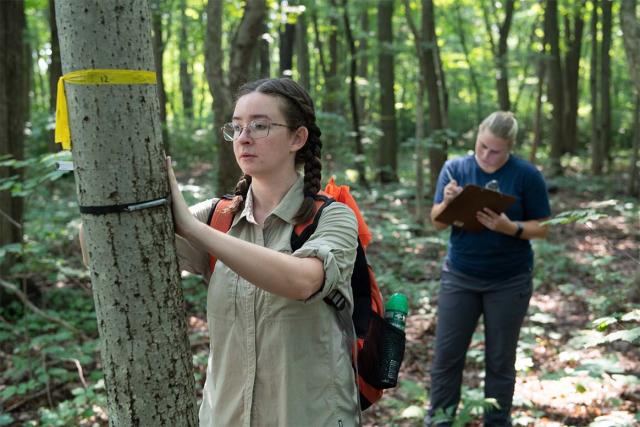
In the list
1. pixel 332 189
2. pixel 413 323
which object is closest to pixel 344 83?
pixel 413 323

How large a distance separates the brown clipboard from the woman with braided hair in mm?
2100

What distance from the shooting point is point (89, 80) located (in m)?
1.45

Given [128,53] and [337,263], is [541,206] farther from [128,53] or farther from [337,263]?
[128,53]

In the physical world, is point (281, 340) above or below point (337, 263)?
below

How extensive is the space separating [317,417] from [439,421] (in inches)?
86.6

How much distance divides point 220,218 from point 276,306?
38 cm

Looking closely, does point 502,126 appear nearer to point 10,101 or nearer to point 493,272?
point 493,272

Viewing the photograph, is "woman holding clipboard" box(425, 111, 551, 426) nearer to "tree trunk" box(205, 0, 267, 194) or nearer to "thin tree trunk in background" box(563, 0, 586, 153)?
"tree trunk" box(205, 0, 267, 194)

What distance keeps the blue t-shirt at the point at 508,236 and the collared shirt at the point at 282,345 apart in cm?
233

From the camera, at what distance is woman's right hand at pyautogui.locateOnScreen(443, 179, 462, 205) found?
3.92 m

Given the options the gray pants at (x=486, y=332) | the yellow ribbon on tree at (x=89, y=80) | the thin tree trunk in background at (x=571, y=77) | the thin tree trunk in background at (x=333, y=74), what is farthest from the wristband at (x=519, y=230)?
the thin tree trunk in background at (x=571, y=77)

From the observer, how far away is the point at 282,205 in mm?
1878

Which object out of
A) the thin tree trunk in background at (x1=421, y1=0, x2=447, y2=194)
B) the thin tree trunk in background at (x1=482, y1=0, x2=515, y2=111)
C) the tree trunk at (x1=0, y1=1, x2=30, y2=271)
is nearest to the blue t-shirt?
Answer: the tree trunk at (x1=0, y1=1, x2=30, y2=271)

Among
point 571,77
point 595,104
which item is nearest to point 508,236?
point 595,104
